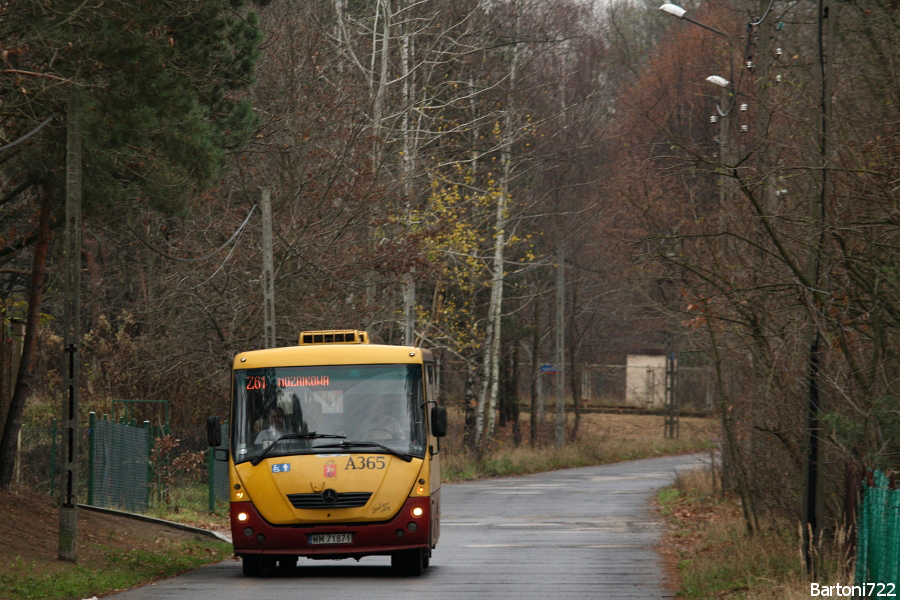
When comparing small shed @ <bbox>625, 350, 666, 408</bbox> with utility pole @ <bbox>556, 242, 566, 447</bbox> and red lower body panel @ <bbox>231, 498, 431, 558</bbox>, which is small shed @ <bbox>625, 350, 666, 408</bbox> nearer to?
utility pole @ <bbox>556, 242, 566, 447</bbox>

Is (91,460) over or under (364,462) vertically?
under

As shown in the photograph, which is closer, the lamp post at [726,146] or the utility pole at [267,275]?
the lamp post at [726,146]

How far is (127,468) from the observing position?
2483cm

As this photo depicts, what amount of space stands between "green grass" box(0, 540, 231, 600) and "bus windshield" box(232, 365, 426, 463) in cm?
195

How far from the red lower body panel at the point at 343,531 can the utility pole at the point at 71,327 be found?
2.01 m

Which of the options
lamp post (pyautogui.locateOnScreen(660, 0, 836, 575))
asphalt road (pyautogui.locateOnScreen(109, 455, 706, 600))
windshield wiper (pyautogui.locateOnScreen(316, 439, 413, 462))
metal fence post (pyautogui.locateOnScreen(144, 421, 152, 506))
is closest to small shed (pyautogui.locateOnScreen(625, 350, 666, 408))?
asphalt road (pyautogui.locateOnScreen(109, 455, 706, 600))

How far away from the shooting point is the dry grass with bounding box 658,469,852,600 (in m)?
11.9

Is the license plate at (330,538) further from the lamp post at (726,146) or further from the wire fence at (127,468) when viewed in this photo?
the wire fence at (127,468)

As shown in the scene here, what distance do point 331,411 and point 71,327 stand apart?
3.25 m

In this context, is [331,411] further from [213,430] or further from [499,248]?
[499,248]

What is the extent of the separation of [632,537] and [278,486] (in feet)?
27.9

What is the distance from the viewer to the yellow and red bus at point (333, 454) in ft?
49.7
